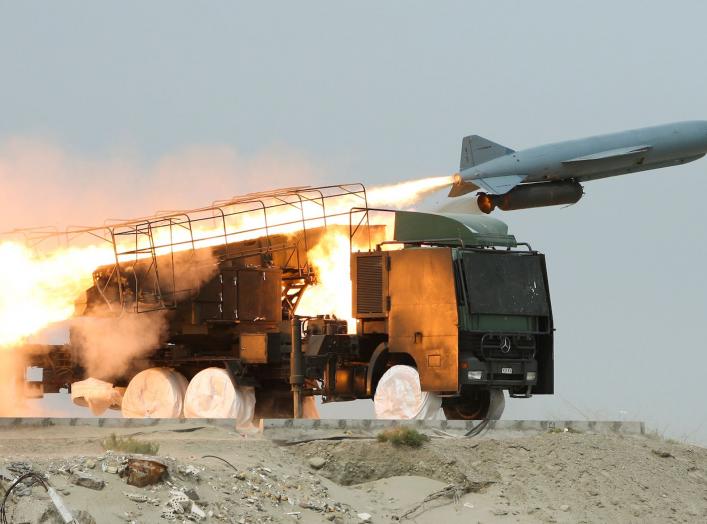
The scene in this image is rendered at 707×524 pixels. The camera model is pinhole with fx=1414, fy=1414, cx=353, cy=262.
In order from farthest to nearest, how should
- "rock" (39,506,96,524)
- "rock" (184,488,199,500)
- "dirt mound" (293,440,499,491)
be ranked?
"dirt mound" (293,440,499,491) < "rock" (184,488,199,500) < "rock" (39,506,96,524)

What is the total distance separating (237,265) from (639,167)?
10.2 metres

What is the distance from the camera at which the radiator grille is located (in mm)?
25344

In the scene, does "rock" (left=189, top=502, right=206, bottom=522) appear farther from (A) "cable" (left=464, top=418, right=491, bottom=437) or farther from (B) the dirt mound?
(A) "cable" (left=464, top=418, right=491, bottom=437)

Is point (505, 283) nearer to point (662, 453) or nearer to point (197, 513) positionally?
point (662, 453)

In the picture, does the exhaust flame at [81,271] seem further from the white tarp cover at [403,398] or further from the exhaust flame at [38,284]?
the white tarp cover at [403,398]

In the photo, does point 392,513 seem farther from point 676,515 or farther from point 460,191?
point 460,191

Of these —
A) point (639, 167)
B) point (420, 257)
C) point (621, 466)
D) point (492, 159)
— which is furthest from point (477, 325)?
point (639, 167)

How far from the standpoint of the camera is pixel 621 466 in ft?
72.7

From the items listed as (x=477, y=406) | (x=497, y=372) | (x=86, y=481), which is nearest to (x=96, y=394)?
(x=477, y=406)

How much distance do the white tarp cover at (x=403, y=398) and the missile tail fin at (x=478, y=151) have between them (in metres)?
8.02

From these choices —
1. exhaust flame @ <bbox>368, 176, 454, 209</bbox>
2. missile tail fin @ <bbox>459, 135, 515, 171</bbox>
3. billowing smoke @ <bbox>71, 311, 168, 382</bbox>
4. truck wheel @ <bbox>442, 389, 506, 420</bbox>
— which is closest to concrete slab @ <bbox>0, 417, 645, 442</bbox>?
truck wheel @ <bbox>442, 389, 506, 420</bbox>

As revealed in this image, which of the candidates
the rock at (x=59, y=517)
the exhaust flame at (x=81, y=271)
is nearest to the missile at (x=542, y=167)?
the exhaust flame at (x=81, y=271)

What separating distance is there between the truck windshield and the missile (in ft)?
16.1

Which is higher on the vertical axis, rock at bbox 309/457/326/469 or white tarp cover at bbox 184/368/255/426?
white tarp cover at bbox 184/368/255/426
